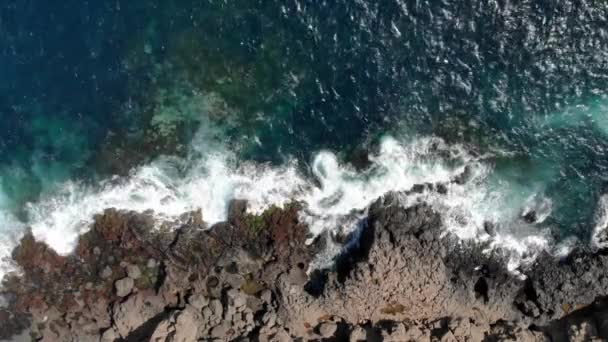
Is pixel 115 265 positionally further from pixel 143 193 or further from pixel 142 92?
pixel 142 92

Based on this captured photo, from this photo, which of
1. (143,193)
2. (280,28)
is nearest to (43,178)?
(143,193)

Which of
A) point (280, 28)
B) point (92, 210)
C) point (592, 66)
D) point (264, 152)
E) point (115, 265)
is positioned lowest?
point (115, 265)

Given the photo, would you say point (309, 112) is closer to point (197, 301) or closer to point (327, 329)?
point (327, 329)

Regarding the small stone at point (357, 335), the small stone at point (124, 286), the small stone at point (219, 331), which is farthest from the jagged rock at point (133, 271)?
the small stone at point (357, 335)

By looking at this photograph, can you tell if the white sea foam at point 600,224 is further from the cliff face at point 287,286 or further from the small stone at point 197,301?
the small stone at point 197,301

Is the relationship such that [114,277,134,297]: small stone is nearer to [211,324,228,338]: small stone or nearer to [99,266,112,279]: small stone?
[99,266,112,279]: small stone
